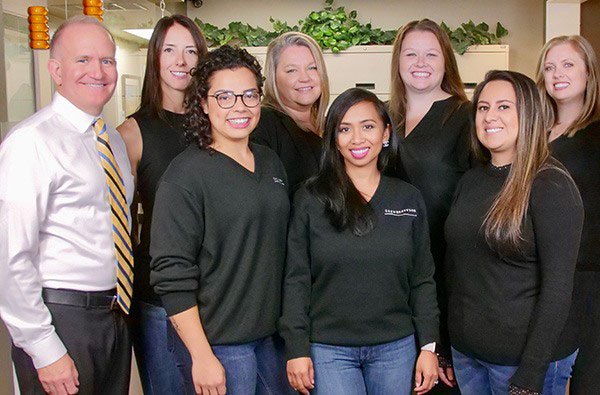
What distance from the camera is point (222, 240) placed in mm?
1776

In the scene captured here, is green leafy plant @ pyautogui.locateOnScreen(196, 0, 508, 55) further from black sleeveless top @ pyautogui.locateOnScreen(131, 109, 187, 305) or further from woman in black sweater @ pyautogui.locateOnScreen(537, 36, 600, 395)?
black sleeveless top @ pyautogui.locateOnScreen(131, 109, 187, 305)

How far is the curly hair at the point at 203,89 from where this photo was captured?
6.12ft

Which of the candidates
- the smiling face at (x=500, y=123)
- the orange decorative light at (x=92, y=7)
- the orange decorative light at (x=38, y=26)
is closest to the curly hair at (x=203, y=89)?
the smiling face at (x=500, y=123)

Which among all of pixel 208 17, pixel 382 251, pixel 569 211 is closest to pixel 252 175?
pixel 382 251

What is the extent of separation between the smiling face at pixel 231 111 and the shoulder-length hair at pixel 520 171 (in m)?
0.72

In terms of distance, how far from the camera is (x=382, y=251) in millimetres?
1910

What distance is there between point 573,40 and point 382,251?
1.39m

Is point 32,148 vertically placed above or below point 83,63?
below

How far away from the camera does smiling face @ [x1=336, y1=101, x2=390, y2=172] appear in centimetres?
201

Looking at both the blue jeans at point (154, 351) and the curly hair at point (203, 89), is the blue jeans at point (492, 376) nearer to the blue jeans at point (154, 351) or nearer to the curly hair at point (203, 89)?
the blue jeans at point (154, 351)

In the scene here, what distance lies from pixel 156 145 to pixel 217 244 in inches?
20.4

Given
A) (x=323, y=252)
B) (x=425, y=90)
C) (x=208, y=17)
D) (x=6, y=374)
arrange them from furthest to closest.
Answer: (x=208, y=17)
(x=6, y=374)
(x=425, y=90)
(x=323, y=252)

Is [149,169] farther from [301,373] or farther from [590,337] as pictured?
[590,337]

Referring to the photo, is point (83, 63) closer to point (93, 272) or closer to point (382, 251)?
point (93, 272)
